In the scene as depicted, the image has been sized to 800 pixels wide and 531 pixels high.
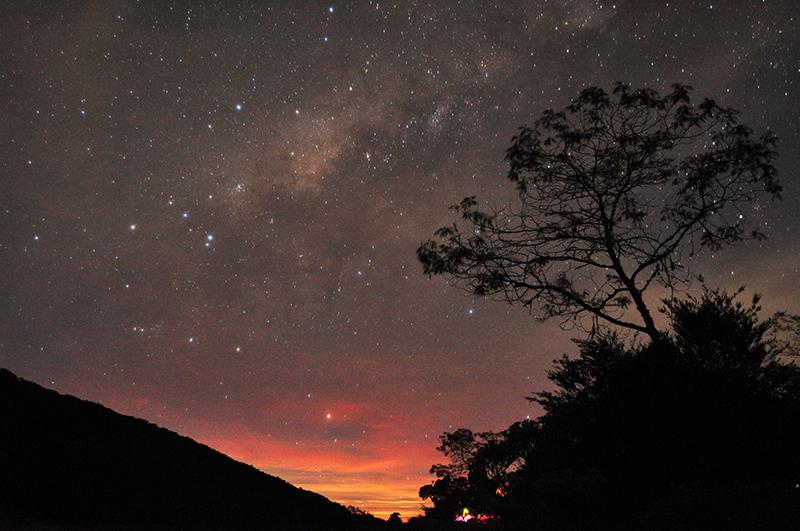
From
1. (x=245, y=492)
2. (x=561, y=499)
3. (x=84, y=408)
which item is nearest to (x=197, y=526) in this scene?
(x=245, y=492)

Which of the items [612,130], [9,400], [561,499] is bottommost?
[561,499]

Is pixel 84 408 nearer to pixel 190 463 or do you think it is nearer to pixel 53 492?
pixel 190 463

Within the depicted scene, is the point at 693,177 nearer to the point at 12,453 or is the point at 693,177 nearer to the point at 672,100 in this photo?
the point at 672,100

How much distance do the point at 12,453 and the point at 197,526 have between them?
12.5 ft

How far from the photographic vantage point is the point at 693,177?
14.0 metres

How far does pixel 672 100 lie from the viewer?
44.0 feet

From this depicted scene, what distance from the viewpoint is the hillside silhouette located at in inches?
382

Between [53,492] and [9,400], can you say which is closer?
[53,492]

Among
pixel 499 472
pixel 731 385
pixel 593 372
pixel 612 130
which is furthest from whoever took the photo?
pixel 499 472

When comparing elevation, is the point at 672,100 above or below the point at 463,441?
above

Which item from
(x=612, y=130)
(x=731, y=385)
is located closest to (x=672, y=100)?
(x=612, y=130)

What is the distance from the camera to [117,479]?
36.8 ft

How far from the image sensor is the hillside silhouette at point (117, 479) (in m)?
9.70

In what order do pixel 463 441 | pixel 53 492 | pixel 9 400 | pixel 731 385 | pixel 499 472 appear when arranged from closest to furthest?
pixel 53 492 < pixel 731 385 < pixel 9 400 < pixel 499 472 < pixel 463 441
